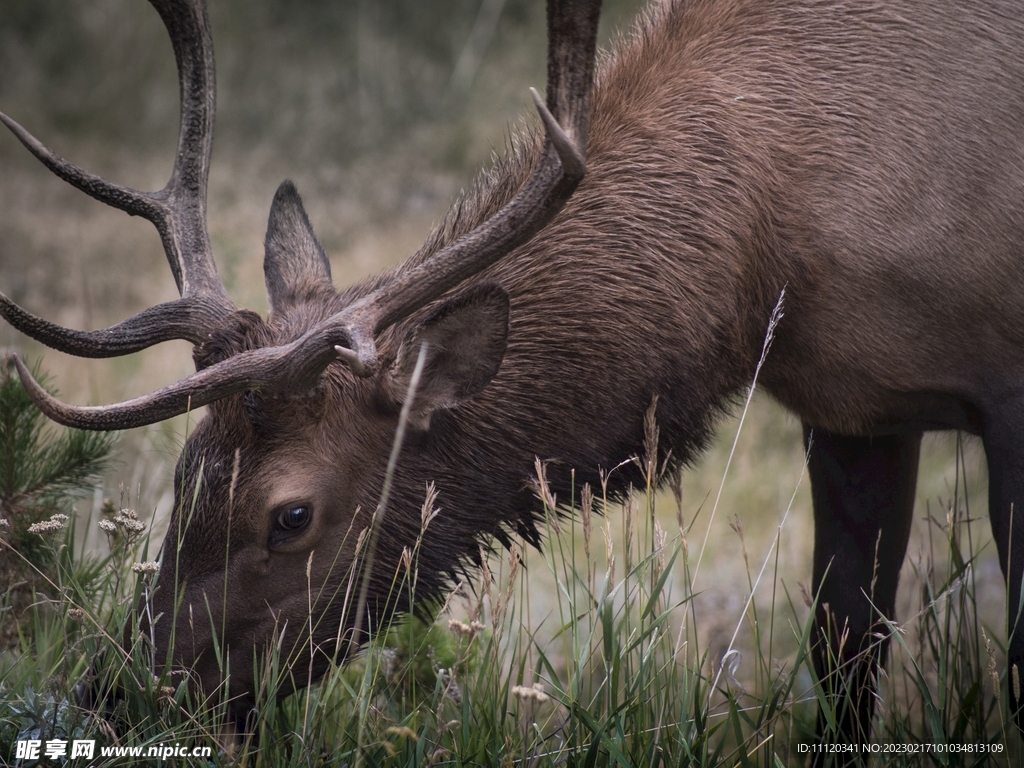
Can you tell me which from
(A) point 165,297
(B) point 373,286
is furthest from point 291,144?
(B) point 373,286

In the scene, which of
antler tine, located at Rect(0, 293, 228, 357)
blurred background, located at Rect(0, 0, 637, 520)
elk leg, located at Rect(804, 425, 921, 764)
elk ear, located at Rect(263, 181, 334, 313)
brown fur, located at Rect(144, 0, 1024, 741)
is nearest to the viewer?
antler tine, located at Rect(0, 293, 228, 357)

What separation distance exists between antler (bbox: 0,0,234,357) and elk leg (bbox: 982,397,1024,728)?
6.21ft

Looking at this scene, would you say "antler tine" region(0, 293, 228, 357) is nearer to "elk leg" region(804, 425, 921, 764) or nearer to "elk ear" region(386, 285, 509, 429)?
"elk ear" region(386, 285, 509, 429)

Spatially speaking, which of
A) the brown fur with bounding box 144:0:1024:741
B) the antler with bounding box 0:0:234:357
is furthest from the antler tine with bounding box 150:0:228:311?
the brown fur with bounding box 144:0:1024:741

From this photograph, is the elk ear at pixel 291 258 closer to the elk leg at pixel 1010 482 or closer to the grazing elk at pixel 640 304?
the grazing elk at pixel 640 304

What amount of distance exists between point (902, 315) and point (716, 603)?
275 cm

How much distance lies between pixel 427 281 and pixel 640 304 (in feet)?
1.95

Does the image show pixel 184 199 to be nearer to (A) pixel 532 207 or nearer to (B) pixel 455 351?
(B) pixel 455 351

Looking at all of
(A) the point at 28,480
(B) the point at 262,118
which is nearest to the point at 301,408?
(A) the point at 28,480

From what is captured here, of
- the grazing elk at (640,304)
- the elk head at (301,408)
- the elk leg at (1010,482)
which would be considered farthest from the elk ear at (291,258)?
the elk leg at (1010,482)

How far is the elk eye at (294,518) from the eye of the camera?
8.62 ft

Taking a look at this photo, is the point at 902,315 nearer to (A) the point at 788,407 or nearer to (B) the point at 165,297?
(A) the point at 788,407

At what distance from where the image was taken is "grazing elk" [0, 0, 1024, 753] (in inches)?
103

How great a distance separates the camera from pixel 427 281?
253 cm
